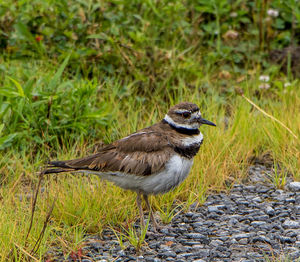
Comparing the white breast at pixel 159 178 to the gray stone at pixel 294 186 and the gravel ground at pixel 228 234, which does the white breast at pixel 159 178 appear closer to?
the gravel ground at pixel 228 234

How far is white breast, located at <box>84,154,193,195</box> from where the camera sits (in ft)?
15.1

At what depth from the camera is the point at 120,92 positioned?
6910mm

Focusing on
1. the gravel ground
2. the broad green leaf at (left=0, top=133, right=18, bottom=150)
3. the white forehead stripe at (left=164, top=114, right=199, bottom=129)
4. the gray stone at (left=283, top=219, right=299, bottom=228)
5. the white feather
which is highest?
the white forehead stripe at (left=164, top=114, right=199, bottom=129)

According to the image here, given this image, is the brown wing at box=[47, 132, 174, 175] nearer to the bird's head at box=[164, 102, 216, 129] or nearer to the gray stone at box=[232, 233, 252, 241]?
the bird's head at box=[164, 102, 216, 129]

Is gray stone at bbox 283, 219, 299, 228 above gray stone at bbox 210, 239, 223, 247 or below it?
above

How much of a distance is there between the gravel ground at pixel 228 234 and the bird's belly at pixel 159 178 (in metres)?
0.39

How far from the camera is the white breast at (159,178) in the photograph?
4.59m

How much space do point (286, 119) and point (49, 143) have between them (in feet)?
8.48

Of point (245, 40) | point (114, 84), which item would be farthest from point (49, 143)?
point (245, 40)

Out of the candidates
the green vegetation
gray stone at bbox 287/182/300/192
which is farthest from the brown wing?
gray stone at bbox 287/182/300/192

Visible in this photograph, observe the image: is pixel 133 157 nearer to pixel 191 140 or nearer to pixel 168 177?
pixel 168 177

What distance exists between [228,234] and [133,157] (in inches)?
38.8

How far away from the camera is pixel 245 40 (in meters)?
8.60

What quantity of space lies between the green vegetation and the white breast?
282 millimetres
